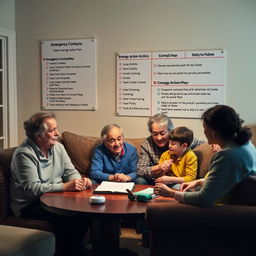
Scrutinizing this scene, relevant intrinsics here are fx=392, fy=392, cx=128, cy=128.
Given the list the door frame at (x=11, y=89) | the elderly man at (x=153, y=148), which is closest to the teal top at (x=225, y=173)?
the elderly man at (x=153, y=148)

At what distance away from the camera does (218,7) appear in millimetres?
3723

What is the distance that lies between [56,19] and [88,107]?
3.34ft

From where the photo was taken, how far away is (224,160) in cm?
185

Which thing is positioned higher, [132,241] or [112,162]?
[112,162]

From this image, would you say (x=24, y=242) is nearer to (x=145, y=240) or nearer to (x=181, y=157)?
(x=145, y=240)

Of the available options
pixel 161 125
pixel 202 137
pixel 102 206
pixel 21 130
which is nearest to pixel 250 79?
pixel 202 137

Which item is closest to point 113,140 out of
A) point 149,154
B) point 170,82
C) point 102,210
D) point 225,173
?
point 149,154

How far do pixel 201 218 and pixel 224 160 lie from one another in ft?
0.96

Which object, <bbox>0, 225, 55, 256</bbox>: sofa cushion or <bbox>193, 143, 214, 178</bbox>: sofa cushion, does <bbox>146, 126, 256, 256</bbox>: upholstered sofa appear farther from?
<bbox>193, 143, 214, 178</bbox>: sofa cushion

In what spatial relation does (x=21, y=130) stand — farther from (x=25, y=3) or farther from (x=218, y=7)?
(x=218, y=7)

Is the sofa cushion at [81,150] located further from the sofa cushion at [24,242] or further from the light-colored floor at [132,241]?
the sofa cushion at [24,242]

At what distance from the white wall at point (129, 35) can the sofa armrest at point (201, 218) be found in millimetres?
2059

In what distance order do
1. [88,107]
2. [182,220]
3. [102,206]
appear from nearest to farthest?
[182,220] → [102,206] → [88,107]

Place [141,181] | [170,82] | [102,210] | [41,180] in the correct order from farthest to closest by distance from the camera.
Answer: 1. [170,82]
2. [141,181]
3. [41,180]
4. [102,210]
